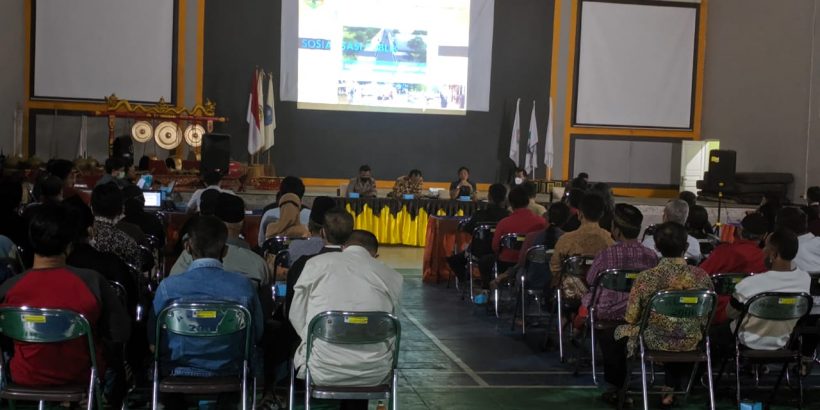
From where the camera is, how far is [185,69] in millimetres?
15875

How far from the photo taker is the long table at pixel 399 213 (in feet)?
41.0

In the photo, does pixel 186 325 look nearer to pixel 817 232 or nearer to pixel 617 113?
pixel 817 232

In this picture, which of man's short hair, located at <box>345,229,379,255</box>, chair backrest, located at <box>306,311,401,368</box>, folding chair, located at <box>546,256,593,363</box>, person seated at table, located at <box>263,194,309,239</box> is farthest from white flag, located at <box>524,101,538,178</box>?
chair backrest, located at <box>306,311,401,368</box>

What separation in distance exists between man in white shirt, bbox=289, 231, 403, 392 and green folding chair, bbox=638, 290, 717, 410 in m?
1.41

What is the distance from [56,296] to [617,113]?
49.2ft

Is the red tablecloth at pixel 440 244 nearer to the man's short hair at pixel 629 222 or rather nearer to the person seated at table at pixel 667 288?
the man's short hair at pixel 629 222

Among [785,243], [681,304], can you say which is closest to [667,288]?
[681,304]

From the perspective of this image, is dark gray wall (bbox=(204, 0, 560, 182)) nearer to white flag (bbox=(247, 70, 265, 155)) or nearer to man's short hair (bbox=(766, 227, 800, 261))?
white flag (bbox=(247, 70, 265, 155))

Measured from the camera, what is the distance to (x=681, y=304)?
14.9 ft

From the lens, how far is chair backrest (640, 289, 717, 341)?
451 centimetres

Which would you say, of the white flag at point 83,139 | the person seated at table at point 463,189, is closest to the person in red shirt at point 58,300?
the person seated at table at point 463,189

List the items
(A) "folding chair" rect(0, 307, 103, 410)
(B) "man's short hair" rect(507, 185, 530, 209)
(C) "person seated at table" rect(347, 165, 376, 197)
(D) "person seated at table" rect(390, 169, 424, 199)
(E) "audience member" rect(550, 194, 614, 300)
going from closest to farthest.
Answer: (A) "folding chair" rect(0, 307, 103, 410)
(E) "audience member" rect(550, 194, 614, 300)
(B) "man's short hair" rect(507, 185, 530, 209)
(C) "person seated at table" rect(347, 165, 376, 197)
(D) "person seated at table" rect(390, 169, 424, 199)

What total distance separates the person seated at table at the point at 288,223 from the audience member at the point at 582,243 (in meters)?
1.79

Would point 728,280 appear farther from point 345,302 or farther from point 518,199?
point 518,199
